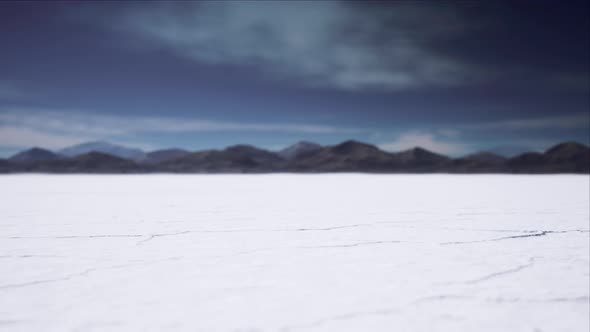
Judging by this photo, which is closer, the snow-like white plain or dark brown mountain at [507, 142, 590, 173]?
the snow-like white plain

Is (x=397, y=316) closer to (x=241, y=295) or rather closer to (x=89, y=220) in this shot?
(x=241, y=295)

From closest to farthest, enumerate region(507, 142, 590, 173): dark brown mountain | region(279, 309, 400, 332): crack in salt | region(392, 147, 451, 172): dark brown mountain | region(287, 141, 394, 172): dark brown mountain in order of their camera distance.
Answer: region(279, 309, 400, 332): crack in salt < region(507, 142, 590, 173): dark brown mountain < region(392, 147, 451, 172): dark brown mountain < region(287, 141, 394, 172): dark brown mountain

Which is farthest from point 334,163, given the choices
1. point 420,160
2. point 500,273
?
point 500,273

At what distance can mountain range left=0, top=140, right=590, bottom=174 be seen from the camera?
303 ft

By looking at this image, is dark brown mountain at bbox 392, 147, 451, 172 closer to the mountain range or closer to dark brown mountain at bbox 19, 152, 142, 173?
the mountain range

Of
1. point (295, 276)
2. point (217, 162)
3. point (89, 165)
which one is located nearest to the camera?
point (295, 276)

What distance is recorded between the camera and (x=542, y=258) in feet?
10.2

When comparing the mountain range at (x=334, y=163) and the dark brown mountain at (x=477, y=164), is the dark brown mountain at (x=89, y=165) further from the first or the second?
the dark brown mountain at (x=477, y=164)

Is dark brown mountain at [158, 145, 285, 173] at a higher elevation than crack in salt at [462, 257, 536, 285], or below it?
higher

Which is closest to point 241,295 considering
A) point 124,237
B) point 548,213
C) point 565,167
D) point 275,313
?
point 275,313

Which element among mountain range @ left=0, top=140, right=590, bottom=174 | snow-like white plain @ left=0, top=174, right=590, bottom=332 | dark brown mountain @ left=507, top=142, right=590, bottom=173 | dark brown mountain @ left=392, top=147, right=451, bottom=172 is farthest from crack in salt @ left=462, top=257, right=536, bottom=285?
dark brown mountain @ left=392, top=147, right=451, bottom=172

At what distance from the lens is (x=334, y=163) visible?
12550 cm

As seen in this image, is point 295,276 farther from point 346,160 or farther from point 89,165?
point 346,160

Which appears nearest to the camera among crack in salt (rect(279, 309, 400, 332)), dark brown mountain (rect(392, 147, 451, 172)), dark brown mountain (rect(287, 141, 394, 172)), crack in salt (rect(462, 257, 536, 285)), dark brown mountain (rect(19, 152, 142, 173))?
crack in salt (rect(279, 309, 400, 332))
